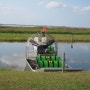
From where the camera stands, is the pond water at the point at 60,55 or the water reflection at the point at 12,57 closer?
the pond water at the point at 60,55

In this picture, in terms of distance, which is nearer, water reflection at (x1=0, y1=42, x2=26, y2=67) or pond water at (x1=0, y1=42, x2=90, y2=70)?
pond water at (x1=0, y1=42, x2=90, y2=70)

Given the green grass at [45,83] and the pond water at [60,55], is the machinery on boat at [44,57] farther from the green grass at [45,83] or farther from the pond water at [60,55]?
the green grass at [45,83]

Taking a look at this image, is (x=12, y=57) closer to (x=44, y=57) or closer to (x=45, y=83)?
(x=44, y=57)

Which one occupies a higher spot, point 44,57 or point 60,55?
point 44,57

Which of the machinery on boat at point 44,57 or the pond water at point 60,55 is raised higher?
the machinery on boat at point 44,57

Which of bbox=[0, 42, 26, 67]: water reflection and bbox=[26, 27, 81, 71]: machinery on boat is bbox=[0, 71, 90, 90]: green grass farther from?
bbox=[0, 42, 26, 67]: water reflection

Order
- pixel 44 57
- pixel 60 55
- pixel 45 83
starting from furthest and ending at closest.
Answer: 1. pixel 60 55
2. pixel 44 57
3. pixel 45 83

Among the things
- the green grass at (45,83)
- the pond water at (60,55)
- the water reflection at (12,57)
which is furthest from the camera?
the water reflection at (12,57)

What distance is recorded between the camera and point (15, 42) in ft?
158

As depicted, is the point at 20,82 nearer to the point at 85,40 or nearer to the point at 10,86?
the point at 10,86

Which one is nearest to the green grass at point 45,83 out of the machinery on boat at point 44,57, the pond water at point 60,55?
the machinery on boat at point 44,57

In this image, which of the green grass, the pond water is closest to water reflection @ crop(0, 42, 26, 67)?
the pond water

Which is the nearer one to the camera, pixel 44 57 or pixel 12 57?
pixel 44 57

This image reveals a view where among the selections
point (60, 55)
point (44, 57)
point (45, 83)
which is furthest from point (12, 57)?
point (45, 83)
